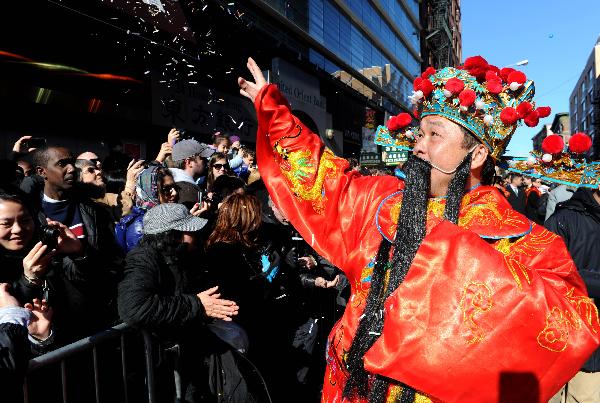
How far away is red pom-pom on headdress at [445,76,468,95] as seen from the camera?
1.77 metres

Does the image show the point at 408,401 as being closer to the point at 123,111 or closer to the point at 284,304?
the point at 284,304

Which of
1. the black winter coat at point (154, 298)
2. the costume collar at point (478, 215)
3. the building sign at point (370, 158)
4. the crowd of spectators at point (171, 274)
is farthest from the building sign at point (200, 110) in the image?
the building sign at point (370, 158)

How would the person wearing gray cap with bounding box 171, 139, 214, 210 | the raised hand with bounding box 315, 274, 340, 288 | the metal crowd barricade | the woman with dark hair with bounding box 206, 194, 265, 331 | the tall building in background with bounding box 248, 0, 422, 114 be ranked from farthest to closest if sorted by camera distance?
the tall building in background with bounding box 248, 0, 422, 114 < the person wearing gray cap with bounding box 171, 139, 214, 210 < the raised hand with bounding box 315, 274, 340, 288 < the woman with dark hair with bounding box 206, 194, 265, 331 < the metal crowd barricade

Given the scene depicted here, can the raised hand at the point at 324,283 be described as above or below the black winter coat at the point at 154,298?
below

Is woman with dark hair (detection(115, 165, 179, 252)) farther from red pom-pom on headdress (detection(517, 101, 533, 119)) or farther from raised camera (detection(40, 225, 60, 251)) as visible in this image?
red pom-pom on headdress (detection(517, 101, 533, 119))

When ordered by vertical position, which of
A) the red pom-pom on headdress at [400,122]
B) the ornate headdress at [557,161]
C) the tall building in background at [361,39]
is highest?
the tall building in background at [361,39]

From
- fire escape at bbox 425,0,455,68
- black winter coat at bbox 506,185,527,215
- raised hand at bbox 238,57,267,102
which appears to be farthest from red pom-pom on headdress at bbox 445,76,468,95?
fire escape at bbox 425,0,455,68

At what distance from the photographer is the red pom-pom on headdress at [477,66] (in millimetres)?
1897

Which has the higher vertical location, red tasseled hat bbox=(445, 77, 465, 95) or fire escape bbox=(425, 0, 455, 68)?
fire escape bbox=(425, 0, 455, 68)

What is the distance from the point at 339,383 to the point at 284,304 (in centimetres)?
227

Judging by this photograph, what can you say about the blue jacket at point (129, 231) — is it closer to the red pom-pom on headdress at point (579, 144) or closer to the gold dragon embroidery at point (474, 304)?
the gold dragon embroidery at point (474, 304)

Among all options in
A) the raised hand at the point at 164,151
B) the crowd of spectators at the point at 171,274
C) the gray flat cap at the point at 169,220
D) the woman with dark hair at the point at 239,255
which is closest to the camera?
the crowd of spectators at the point at 171,274

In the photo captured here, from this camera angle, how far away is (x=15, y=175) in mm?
3430

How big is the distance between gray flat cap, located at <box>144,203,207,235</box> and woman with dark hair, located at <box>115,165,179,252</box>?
570 mm
